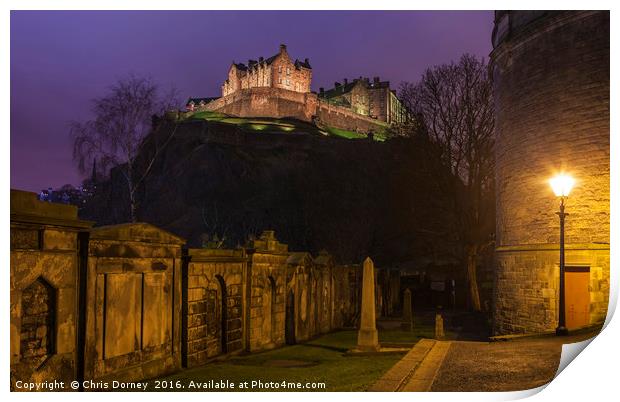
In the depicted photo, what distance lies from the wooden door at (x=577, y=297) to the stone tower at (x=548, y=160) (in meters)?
0.03

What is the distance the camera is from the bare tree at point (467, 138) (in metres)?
26.7

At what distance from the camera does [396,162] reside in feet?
112

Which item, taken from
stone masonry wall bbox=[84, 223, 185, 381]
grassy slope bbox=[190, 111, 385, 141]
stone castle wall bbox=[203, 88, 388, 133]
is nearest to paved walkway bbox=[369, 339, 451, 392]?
stone masonry wall bbox=[84, 223, 185, 381]

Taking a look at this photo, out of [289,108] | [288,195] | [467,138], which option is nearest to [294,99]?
[289,108]

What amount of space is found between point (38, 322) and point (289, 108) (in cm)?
7764

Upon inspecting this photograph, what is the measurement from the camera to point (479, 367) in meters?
9.45

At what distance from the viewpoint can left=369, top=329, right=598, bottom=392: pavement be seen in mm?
8250

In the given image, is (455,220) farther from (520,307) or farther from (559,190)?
(559,190)

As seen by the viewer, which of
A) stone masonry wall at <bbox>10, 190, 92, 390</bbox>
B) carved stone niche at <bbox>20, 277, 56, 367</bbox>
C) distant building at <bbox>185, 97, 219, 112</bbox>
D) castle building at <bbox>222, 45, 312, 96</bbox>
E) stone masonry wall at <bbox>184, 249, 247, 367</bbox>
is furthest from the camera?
distant building at <bbox>185, 97, 219, 112</bbox>

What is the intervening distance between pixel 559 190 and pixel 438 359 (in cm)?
460

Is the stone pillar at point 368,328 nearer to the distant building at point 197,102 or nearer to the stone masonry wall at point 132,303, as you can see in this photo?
the stone masonry wall at point 132,303

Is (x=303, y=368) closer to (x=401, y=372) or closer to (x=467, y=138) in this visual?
(x=401, y=372)

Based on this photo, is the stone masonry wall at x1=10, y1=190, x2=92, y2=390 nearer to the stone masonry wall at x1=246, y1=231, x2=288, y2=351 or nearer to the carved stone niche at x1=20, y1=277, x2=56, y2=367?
the carved stone niche at x1=20, y1=277, x2=56, y2=367

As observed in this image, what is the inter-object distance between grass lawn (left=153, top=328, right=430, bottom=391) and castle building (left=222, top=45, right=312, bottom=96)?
68969 mm
